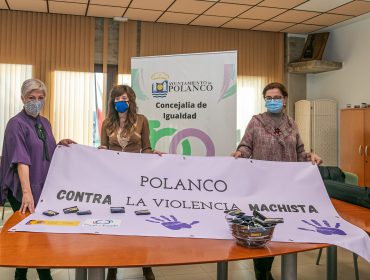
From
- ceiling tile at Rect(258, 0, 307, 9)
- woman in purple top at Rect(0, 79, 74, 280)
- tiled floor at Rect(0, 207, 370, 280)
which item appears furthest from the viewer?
ceiling tile at Rect(258, 0, 307, 9)

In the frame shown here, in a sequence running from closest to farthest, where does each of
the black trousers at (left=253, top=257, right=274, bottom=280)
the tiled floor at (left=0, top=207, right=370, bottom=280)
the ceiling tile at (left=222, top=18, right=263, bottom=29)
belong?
the black trousers at (left=253, top=257, right=274, bottom=280) < the tiled floor at (left=0, top=207, right=370, bottom=280) < the ceiling tile at (left=222, top=18, right=263, bottom=29)

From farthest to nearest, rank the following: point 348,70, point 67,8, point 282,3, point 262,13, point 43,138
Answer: point 348,70
point 262,13
point 67,8
point 282,3
point 43,138

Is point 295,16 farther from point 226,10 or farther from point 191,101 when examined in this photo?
point 191,101

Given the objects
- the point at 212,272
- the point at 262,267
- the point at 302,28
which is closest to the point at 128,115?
the point at 262,267

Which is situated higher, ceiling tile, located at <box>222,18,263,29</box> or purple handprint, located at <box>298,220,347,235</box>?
ceiling tile, located at <box>222,18,263,29</box>

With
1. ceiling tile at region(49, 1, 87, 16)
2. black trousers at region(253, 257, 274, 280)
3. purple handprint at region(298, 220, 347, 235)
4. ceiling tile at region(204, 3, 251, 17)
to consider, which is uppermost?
ceiling tile at region(49, 1, 87, 16)

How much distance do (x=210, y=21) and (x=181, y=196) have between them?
4.86 meters

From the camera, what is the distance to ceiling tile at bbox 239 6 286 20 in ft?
18.4

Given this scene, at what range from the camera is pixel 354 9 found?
5582 mm

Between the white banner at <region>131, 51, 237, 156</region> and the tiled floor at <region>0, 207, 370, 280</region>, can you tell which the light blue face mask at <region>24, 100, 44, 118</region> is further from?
the white banner at <region>131, 51, 237, 156</region>

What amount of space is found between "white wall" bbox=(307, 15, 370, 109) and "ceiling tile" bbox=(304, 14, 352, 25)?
1.23 feet

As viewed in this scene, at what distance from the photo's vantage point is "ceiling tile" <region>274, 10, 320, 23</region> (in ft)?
18.9

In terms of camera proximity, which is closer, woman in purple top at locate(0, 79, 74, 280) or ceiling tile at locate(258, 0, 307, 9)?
woman in purple top at locate(0, 79, 74, 280)

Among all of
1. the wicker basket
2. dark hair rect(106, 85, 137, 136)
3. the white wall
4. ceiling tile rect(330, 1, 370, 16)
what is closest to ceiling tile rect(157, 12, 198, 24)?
ceiling tile rect(330, 1, 370, 16)
